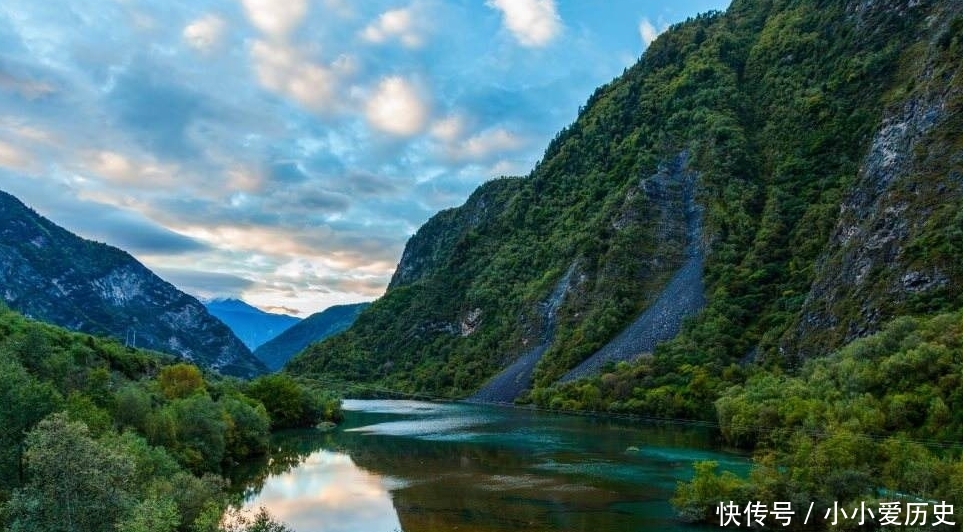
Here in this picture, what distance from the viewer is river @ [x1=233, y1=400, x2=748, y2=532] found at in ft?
140

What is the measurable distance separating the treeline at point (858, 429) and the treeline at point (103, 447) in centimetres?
2916

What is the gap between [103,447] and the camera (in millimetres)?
26844

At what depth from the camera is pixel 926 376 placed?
186 ft

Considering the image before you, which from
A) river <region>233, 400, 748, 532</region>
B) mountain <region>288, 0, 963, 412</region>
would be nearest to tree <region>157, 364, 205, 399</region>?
river <region>233, 400, 748, 532</region>

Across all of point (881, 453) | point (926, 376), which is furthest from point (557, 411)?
point (881, 453)

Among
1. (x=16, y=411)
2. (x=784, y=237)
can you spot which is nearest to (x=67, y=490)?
(x=16, y=411)

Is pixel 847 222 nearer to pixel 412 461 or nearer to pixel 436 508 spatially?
pixel 412 461

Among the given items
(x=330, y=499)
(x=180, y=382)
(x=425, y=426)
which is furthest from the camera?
(x=425, y=426)

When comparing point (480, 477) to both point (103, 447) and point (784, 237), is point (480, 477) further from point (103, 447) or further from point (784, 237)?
point (784, 237)

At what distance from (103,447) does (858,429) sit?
51221 millimetres

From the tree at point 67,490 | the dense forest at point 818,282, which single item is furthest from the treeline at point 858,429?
the tree at point 67,490

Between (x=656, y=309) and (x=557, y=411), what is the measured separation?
37.2m

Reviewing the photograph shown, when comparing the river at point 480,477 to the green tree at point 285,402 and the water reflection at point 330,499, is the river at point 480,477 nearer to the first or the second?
the water reflection at point 330,499

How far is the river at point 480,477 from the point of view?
42781 mm
